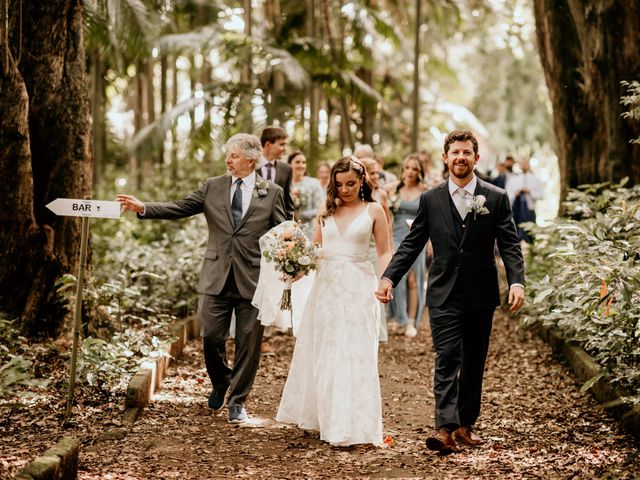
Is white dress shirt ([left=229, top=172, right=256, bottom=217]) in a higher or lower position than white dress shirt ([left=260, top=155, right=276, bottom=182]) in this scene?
lower

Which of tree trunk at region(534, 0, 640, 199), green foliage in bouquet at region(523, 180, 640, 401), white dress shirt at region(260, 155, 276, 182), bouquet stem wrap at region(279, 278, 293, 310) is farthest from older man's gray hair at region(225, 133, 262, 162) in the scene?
tree trunk at region(534, 0, 640, 199)

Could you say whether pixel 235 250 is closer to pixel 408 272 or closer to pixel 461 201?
pixel 461 201

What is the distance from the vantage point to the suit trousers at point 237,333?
704 cm

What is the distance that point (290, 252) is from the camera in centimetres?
650

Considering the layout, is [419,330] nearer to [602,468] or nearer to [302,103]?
[602,468]

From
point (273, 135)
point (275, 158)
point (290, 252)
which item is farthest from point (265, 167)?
point (290, 252)

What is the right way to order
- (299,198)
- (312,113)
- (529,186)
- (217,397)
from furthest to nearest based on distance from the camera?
(312,113) < (529,186) < (299,198) < (217,397)

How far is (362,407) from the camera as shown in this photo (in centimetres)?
625

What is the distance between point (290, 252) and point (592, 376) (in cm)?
334

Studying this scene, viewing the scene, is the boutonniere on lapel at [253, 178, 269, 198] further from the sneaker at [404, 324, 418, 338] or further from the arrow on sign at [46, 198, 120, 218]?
the sneaker at [404, 324, 418, 338]

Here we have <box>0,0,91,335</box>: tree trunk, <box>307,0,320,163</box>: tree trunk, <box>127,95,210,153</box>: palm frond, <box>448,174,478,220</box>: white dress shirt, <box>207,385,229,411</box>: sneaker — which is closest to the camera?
<box>448,174,478,220</box>: white dress shirt

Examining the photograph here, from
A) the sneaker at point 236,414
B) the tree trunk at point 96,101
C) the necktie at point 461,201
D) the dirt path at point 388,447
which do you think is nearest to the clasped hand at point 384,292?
the necktie at point 461,201

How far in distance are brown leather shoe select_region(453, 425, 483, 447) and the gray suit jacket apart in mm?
1982

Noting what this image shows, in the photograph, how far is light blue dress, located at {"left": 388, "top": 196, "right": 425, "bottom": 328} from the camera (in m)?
11.3
